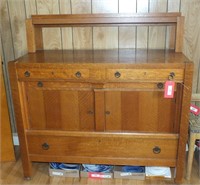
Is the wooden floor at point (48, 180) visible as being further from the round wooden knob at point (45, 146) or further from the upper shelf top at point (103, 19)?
the upper shelf top at point (103, 19)

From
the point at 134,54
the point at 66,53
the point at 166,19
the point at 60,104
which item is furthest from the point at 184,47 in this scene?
the point at 60,104

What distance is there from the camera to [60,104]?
1564mm

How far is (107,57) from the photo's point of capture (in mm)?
1578

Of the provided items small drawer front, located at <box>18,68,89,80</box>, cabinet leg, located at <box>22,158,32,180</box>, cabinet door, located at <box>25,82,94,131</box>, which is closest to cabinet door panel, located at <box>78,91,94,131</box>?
cabinet door, located at <box>25,82,94,131</box>

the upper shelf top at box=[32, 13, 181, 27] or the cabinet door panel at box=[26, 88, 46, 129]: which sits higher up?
the upper shelf top at box=[32, 13, 181, 27]

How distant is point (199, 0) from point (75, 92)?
3.65ft

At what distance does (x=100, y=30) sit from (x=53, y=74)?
60 cm

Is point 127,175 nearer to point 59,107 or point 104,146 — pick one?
point 104,146

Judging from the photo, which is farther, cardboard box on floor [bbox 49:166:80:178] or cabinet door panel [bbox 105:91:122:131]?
cardboard box on floor [bbox 49:166:80:178]

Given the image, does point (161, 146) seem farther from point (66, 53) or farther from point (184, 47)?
point (66, 53)

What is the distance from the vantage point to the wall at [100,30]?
1.78 metres

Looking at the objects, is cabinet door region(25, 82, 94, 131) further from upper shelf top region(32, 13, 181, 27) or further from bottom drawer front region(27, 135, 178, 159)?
upper shelf top region(32, 13, 181, 27)

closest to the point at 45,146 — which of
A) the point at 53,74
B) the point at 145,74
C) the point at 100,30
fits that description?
the point at 53,74

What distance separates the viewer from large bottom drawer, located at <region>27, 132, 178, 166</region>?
1581 millimetres
